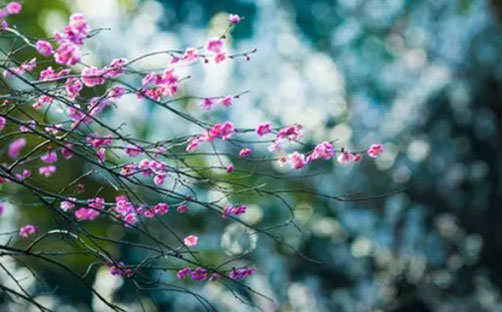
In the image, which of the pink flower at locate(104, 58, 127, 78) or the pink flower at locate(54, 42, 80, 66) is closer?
the pink flower at locate(54, 42, 80, 66)

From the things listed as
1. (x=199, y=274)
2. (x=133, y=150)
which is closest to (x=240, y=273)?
(x=199, y=274)

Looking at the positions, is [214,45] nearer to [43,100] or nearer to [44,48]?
[44,48]

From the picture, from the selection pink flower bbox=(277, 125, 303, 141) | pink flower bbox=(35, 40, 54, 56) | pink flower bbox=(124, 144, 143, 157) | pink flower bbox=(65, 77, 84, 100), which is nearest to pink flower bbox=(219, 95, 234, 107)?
pink flower bbox=(277, 125, 303, 141)

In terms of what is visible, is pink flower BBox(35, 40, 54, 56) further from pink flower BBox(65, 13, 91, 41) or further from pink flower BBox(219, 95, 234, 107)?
pink flower BBox(219, 95, 234, 107)

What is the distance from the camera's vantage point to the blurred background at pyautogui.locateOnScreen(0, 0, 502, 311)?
21.6 feet

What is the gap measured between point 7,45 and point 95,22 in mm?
1203

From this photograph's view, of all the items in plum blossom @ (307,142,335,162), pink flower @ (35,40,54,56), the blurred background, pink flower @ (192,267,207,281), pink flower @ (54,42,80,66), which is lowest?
pink flower @ (192,267,207,281)

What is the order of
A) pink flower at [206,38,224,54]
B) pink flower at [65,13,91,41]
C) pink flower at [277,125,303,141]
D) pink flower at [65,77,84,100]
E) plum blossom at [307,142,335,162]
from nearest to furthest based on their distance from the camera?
pink flower at [65,13,91,41] < pink flower at [206,38,224,54] < pink flower at [65,77,84,100] < pink flower at [277,125,303,141] < plum blossom at [307,142,335,162]

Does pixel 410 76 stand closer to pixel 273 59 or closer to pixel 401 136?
pixel 401 136

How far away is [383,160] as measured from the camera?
267 inches

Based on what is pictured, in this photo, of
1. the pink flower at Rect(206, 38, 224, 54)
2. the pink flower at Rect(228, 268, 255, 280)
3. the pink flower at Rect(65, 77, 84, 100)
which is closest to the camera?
the pink flower at Rect(206, 38, 224, 54)

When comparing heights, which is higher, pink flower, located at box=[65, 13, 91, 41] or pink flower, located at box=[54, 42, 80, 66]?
pink flower, located at box=[65, 13, 91, 41]

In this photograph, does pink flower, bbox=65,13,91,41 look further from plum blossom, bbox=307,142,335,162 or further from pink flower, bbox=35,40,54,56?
plum blossom, bbox=307,142,335,162

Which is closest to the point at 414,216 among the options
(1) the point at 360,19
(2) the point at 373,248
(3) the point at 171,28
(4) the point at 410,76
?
(2) the point at 373,248
